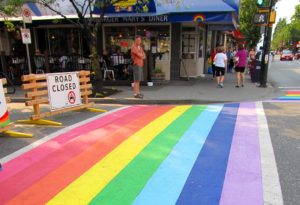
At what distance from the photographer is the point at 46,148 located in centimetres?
582

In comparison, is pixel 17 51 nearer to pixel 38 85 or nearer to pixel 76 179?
pixel 38 85

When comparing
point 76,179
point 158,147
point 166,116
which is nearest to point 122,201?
point 76,179

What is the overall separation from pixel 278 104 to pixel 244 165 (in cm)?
591

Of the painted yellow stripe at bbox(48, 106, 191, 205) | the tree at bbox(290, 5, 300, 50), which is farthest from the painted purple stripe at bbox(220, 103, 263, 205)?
the tree at bbox(290, 5, 300, 50)

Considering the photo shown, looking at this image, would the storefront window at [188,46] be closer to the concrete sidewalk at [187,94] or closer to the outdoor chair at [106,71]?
the concrete sidewalk at [187,94]

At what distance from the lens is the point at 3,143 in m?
6.20

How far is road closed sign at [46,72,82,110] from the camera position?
7.90 meters

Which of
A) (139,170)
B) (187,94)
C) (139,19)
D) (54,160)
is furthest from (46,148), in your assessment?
(139,19)

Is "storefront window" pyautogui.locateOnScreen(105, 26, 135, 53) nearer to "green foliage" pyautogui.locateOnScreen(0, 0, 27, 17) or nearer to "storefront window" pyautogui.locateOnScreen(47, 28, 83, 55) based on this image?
"storefront window" pyautogui.locateOnScreen(47, 28, 83, 55)

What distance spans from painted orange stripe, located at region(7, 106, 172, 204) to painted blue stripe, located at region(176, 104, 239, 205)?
63.6 inches

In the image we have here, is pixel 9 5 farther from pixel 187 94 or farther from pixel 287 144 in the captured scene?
pixel 287 144

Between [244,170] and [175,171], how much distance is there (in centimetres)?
103

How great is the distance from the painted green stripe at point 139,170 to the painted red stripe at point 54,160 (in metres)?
1.12

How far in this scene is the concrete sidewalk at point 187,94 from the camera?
1052 cm
